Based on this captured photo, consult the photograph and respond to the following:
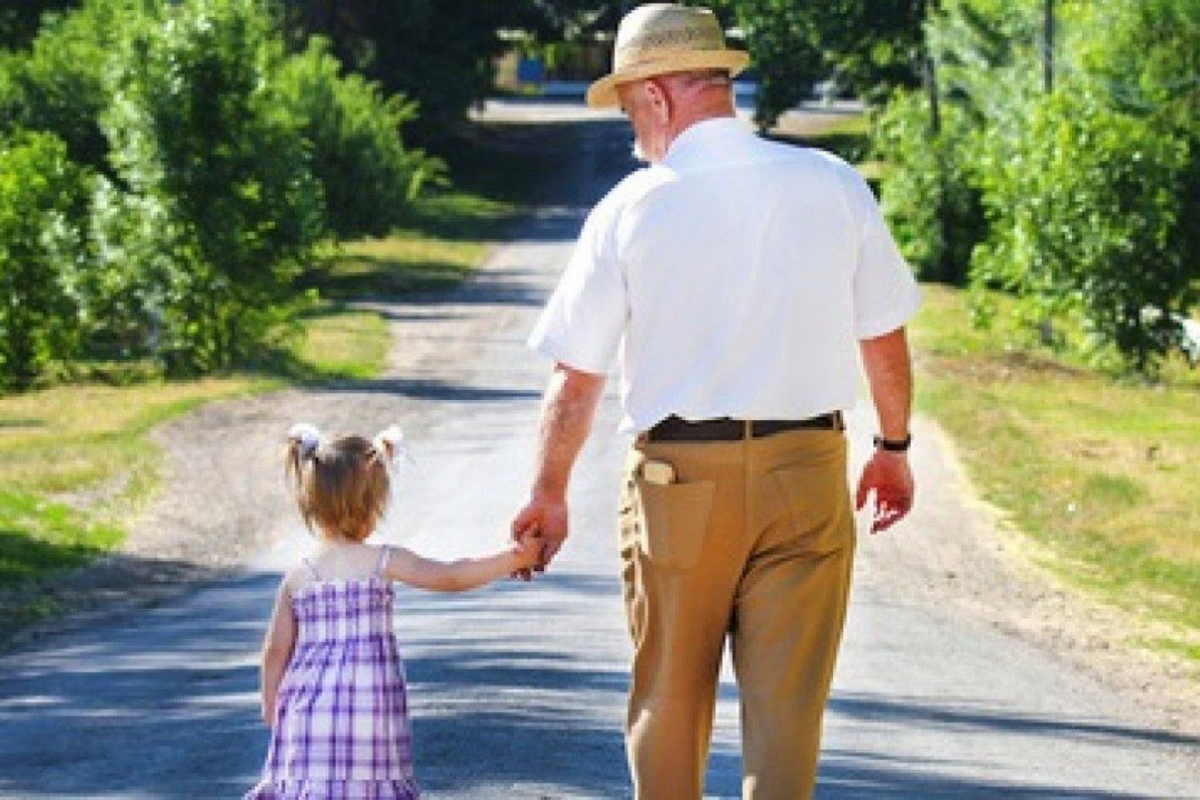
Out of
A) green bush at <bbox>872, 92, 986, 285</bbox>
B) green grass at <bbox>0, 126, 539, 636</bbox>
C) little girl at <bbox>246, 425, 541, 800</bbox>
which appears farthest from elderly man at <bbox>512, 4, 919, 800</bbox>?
green bush at <bbox>872, 92, 986, 285</bbox>

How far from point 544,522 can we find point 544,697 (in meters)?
4.19

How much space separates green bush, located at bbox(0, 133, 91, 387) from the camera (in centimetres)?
3058

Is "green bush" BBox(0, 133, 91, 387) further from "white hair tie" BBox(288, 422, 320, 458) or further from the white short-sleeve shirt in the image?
the white short-sleeve shirt

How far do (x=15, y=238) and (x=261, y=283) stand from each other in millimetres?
2552

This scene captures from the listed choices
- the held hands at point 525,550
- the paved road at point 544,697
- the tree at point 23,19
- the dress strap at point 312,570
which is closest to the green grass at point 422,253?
the tree at point 23,19

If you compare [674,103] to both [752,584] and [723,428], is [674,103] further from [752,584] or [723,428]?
[752,584]

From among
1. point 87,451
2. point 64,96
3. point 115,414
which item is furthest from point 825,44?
point 87,451

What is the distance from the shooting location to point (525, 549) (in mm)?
7141

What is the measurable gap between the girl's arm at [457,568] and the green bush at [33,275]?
77.9 ft

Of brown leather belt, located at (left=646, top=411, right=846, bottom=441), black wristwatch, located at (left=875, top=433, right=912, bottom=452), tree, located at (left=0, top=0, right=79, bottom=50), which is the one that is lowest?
tree, located at (left=0, top=0, right=79, bottom=50)

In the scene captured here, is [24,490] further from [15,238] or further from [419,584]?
[419,584]

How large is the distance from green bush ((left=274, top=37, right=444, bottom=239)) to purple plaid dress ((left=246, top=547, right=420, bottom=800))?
39004mm

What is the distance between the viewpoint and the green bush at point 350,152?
46.8 metres

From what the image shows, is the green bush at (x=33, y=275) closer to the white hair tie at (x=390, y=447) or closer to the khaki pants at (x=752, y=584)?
the white hair tie at (x=390, y=447)
